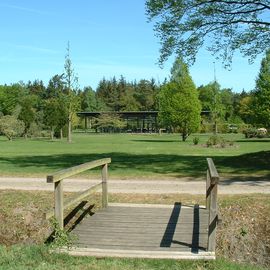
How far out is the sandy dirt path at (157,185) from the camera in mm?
13414

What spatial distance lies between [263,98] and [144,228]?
44342 millimetres

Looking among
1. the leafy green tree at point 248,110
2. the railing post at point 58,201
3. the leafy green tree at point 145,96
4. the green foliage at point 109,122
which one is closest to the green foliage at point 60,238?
the railing post at point 58,201

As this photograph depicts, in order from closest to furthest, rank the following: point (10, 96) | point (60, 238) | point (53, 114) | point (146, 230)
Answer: point (60, 238) → point (146, 230) → point (53, 114) → point (10, 96)

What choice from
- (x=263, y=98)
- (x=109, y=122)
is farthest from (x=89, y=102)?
(x=263, y=98)

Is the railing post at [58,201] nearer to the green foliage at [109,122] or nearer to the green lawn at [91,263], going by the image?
the green lawn at [91,263]

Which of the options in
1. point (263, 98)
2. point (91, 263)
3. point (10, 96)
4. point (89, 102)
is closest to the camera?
point (91, 263)

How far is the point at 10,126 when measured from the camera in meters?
61.7

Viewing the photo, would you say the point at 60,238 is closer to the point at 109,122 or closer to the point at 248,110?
the point at 248,110

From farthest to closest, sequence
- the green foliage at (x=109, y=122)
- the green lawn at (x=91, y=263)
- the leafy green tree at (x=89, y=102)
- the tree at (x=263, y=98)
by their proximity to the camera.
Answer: the leafy green tree at (x=89, y=102) < the green foliage at (x=109, y=122) < the tree at (x=263, y=98) < the green lawn at (x=91, y=263)

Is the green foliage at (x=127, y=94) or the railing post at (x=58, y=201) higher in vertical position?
the green foliage at (x=127, y=94)

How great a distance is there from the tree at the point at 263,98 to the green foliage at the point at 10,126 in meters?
30.0

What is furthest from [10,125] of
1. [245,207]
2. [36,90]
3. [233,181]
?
[36,90]

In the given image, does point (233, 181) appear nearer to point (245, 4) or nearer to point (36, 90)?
point (245, 4)

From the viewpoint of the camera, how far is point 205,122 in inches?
3610
